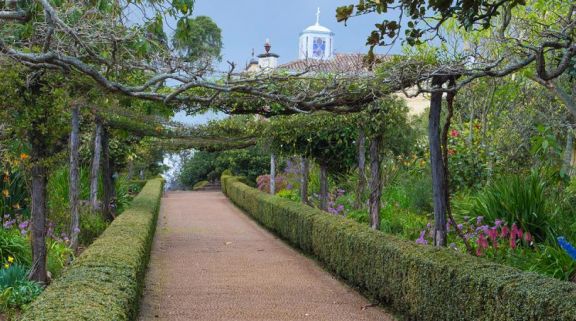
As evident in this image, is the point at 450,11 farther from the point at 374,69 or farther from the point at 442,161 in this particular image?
the point at 374,69

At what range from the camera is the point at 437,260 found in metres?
6.66

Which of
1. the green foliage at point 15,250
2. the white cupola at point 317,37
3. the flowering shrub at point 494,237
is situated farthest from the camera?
the white cupola at point 317,37

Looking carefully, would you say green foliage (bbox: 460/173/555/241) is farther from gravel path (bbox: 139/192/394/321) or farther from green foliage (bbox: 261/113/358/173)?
green foliage (bbox: 261/113/358/173)

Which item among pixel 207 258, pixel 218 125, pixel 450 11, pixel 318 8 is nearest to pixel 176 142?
pixel 218 125

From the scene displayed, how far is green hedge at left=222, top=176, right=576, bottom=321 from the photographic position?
16.5ft

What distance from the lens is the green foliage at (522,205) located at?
938 cm

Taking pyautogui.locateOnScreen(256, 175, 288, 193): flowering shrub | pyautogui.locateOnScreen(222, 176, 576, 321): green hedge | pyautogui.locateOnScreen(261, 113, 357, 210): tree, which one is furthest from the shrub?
pyautogui.locateOnScreen(222, 176, 576, 321): green hedge

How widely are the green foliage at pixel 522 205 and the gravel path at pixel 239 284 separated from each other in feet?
7.24

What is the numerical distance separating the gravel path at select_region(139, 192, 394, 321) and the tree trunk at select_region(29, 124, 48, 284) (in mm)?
1271

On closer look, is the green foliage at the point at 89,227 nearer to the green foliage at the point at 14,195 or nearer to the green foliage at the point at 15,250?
the green foliage at the point at 14,195

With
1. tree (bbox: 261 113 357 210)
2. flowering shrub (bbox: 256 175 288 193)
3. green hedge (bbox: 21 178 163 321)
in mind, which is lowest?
green hedge (bbox: 21 178 163 321)

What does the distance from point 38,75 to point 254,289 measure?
3.69m

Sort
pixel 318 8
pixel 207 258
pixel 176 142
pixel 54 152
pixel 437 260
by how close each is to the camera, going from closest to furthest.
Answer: pixel 437 260 → pixel 54 152 → pixel 207 258 → pixel 176 142 → pixel 318 8

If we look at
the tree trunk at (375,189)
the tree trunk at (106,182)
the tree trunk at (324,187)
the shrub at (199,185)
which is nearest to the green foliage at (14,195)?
the tree trunk at (106,182)
